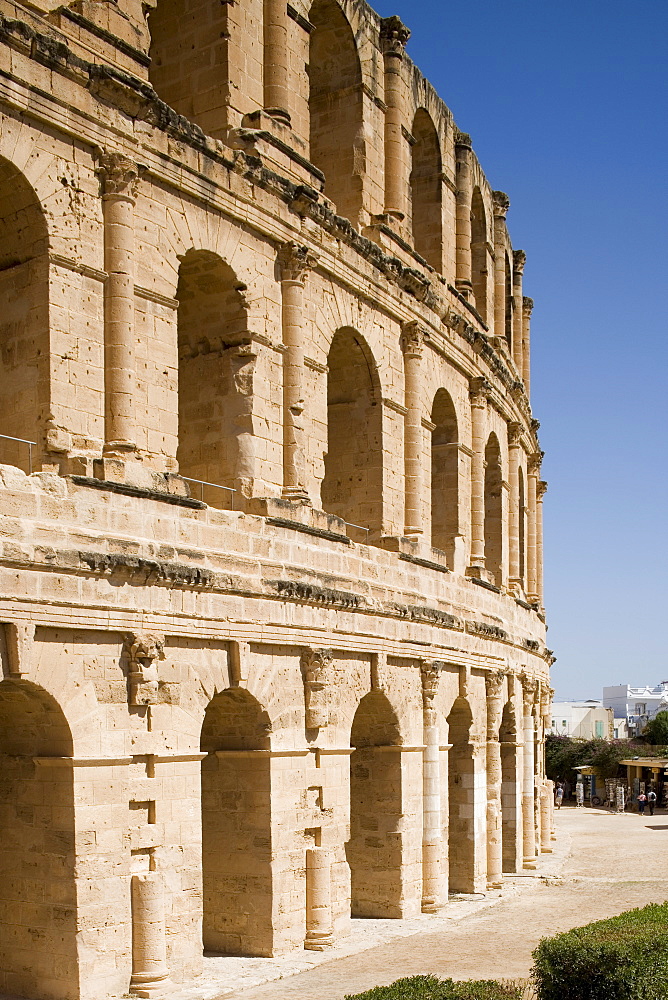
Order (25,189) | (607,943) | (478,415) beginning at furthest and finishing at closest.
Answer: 1. (478,415)
2. (25,189)
3. (607,943)

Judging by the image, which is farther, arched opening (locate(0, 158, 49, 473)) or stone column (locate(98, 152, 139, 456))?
stone column (locate(98, 152, 139, 456))

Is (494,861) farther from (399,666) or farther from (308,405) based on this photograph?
(308,405)

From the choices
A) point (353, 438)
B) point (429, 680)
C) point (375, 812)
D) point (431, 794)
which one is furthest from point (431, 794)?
point (353, 438)

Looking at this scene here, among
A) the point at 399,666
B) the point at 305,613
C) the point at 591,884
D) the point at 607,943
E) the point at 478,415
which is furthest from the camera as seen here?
the point at 478,415

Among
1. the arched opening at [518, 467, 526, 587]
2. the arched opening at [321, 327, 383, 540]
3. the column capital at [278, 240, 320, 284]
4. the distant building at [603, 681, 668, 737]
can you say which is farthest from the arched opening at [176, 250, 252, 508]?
the distant building at [603, 681, 668, 737]

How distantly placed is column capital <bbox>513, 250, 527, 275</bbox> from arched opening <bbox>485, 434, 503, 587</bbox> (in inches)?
283

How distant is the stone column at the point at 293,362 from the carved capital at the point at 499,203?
12516 millimetres

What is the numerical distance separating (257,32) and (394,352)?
5.05 meters

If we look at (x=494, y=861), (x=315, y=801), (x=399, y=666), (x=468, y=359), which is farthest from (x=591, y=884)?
(x=468, y=359)

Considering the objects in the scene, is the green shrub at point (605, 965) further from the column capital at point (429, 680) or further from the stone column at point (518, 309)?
the stone column at point (518, 309)

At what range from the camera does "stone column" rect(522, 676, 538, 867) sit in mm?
23984

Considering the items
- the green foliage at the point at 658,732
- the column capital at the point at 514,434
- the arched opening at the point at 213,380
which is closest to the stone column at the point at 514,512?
the column capital at the point at 514,434

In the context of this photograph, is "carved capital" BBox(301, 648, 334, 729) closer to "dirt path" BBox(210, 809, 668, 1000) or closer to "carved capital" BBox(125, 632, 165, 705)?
"dirt path" BBox(210, 809, 668, 1000)

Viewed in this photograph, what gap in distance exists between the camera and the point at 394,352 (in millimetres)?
17812
